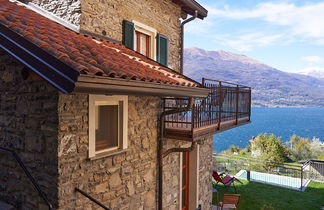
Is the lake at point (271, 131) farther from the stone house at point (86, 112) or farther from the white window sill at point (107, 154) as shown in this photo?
the white window sill at point (107, 154)

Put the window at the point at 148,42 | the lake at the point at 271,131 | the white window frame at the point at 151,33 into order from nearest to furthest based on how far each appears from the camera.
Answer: the window at the point at 148,42 < the white window frame at the point at 151,33 < the lake at the point at 271,131

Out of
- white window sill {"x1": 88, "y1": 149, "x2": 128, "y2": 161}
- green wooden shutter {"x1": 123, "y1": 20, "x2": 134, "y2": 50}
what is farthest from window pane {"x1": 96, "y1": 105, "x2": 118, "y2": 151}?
green wooden shutter {"x1": 123, "y1": 20, "x2": 134, "y2": 50}

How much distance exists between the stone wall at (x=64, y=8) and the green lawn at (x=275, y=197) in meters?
9.27

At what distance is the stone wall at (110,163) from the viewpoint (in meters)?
3.44

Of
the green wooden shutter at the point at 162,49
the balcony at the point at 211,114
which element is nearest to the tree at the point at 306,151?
the balcony at the point at 211,114

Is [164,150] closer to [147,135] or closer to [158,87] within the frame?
[147,135]

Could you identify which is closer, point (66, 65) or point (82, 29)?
point (66, 65)

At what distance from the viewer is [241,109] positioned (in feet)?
27.8

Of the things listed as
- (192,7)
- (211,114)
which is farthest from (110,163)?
(192,7)

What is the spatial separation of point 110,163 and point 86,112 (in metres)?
1.03

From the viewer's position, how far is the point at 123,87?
9.94ft

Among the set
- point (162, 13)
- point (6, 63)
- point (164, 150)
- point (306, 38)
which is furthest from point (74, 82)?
point (306, 38)

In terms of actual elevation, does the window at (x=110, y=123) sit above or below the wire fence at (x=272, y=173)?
above

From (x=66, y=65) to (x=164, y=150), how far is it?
3717 mm
